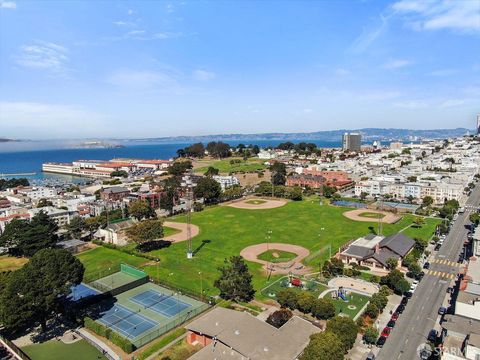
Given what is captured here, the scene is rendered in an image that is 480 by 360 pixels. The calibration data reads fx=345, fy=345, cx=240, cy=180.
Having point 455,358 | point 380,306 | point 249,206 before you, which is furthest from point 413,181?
point 455,358

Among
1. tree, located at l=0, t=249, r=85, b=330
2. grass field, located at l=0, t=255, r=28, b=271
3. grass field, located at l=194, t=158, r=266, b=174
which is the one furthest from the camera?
grass field, located at l=194, t=158, r=266, b=174

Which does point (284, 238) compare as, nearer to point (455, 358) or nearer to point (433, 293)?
point (433, 293)

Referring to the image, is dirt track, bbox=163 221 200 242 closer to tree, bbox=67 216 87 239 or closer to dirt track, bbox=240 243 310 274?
dirt track, bbox=240 243 310 274

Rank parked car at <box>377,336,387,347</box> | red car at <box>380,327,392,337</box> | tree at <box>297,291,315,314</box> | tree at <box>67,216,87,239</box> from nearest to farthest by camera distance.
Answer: parked car at <box>377,336,387,347</box> → red car at <box>380,327,392,337</box> → tree at <box>297,291,315,314</box> → tree at <box>67,216,87,239</box>

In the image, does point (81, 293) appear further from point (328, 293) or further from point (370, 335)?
point (370, 335)

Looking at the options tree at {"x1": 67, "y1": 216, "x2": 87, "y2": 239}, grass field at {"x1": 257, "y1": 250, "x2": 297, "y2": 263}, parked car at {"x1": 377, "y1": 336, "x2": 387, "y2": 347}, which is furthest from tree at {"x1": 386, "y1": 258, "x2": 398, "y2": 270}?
tree at {"x1": 67, "y1": 216, "x2": 87, "y2": 239}

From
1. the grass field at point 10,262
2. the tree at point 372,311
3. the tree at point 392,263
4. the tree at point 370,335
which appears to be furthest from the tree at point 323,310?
the grass field at point 10,262

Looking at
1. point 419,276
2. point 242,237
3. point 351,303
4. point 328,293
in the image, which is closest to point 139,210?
point 242,237

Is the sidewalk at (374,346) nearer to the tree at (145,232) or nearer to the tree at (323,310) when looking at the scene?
the tree at (323,310)
